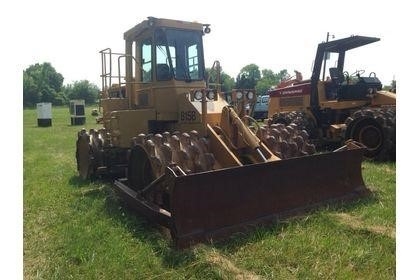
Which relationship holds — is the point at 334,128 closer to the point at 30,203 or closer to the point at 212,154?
the point at 212,154

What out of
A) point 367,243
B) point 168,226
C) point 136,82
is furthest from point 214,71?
point 367,243

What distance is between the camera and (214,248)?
4270mm

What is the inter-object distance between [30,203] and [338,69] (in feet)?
27.5

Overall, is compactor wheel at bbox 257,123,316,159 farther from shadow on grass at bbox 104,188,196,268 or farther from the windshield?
shadow on grass at bbox 104,188,196,268

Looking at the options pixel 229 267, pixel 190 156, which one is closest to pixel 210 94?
pixel 190 156

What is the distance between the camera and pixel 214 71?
7.31m

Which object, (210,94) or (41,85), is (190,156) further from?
(41,85)

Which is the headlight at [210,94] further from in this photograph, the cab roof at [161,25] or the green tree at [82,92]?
the green tree at [82,92]

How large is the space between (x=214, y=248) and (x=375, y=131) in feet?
21.4

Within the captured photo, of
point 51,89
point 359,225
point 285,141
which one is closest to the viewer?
point 359,225

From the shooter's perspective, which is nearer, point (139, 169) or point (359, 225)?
point (359, 225)

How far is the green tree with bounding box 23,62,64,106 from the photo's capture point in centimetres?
6519

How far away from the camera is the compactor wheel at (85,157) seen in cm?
796

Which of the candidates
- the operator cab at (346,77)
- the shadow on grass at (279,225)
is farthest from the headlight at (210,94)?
the operator cab at (346,77)
